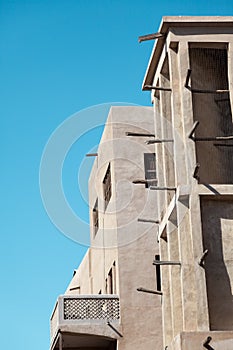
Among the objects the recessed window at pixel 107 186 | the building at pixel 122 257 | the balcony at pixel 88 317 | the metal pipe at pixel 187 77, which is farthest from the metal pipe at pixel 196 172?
the recessed window at pixel 107 186

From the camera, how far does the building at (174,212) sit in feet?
55.4

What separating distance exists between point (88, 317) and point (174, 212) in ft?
18.2

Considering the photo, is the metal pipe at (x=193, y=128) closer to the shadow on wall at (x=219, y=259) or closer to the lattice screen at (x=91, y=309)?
the shadow on wall at (x=219, y=259)

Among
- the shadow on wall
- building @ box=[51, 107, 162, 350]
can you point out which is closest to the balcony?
building @ box=[51, 107, 162, 350]

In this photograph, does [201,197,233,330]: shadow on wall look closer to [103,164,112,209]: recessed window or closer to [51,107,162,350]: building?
[51,107,162,350]: building

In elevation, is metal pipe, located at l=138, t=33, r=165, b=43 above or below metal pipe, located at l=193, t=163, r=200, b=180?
above

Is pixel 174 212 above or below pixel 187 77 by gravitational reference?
below

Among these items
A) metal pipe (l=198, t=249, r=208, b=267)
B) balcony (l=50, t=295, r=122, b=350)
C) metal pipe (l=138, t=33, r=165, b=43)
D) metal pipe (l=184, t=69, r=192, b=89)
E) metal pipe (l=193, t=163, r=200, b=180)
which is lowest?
metal pipe (l=198, t=249, r=208, b=267)

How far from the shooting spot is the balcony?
22297mm

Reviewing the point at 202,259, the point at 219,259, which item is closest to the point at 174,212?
the point at 219,259

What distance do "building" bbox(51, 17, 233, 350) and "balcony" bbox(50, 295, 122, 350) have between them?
0.09ft

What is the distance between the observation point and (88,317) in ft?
73.8

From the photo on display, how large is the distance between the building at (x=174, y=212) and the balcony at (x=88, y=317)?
27 millimetres

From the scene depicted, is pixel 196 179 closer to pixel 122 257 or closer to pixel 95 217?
pixel 122 257
